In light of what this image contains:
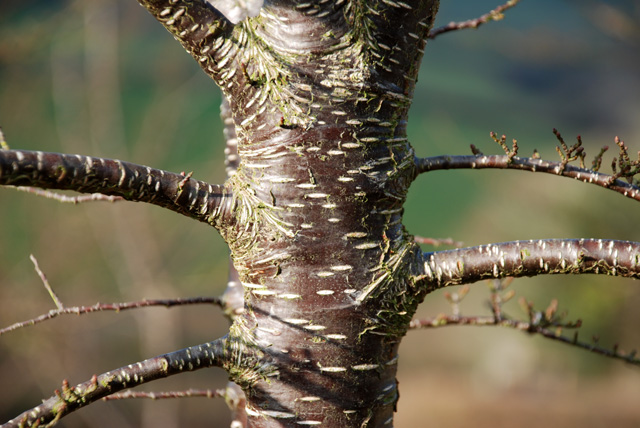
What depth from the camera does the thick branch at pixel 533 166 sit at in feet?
4.39

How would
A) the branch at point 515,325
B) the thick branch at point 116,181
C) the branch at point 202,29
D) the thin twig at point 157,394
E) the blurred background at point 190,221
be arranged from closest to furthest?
the thick branch at point 116,181 < the branch at point 202,29 < the thin twig at point 157,394 < the branch at point 515,325 < the blurred background at point 190,221

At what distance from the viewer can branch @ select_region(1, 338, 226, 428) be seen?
1.06 meters

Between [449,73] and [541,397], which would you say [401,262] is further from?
[449,73]

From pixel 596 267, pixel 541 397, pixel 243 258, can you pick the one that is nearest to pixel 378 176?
pixel 243 258

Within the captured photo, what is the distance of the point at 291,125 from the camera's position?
1.24m

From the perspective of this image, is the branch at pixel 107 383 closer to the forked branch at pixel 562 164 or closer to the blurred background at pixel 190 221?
the forked branch at pixel 562 164

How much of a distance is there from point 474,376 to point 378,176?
8.37 metres

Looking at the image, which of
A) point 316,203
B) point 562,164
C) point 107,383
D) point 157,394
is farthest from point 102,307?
point 562,164

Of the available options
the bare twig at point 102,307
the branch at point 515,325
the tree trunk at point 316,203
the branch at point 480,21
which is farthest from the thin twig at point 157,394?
the branch at point 480,21

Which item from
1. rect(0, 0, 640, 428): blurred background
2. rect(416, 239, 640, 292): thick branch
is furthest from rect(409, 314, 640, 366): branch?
rect(0, 0, 640, 428): blurred background

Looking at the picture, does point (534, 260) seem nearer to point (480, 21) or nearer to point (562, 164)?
point (562, 164)

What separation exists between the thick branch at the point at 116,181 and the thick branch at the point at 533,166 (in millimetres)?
493

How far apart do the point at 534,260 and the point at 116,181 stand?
2.81 feet

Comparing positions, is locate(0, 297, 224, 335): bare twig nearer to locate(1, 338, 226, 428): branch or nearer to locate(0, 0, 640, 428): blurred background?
locate(1, 338, 226, 428): branch
